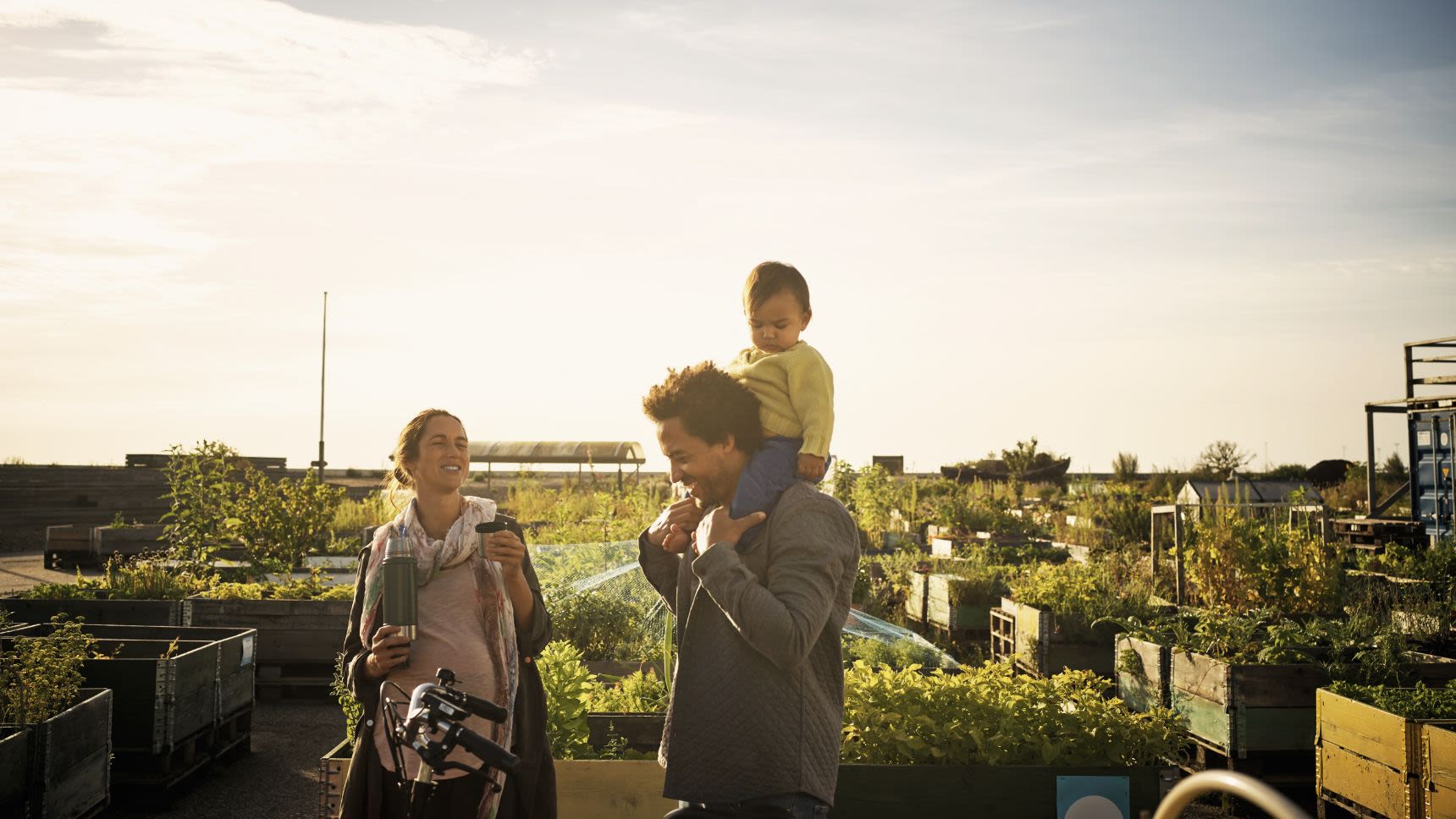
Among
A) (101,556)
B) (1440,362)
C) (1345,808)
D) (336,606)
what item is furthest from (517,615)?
(1440,362)

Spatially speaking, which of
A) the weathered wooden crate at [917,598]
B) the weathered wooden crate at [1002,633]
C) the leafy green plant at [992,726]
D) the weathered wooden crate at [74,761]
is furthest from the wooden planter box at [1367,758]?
the weathered wooden crate at [74,761]

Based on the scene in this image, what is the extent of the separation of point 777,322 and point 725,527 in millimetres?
792

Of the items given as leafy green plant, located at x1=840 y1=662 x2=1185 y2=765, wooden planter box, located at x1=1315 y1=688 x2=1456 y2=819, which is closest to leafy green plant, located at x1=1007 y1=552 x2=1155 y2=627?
wooden planter box, located at x1=1315 y1=688 x2=1456 y2=819

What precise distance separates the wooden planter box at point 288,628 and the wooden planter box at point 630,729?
4262 mm

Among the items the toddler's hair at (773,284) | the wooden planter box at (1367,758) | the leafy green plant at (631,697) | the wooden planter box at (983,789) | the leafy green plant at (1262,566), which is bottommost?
the wooden planter box at (1367,758)

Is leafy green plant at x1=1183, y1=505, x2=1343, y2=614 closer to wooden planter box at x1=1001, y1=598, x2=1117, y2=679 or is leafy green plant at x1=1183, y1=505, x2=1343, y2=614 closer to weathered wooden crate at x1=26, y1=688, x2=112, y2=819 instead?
wooden planter box at x1=1001, y1=598, x2=1117, y2=679

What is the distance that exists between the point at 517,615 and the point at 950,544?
1155cm

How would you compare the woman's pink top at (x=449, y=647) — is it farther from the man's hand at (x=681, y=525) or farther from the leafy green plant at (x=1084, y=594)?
the leafy green plant at (x=1084, y=594)

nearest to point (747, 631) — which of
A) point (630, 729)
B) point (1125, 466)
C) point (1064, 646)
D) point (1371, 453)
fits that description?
point (630, 729)

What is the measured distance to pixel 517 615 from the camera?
341cm

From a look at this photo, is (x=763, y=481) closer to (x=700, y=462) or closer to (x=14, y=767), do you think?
(x=700, y=462)

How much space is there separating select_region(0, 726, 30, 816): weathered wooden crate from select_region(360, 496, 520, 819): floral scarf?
2281mm

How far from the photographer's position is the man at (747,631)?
2225 mm

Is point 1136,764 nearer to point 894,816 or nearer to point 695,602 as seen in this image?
point 894,816
